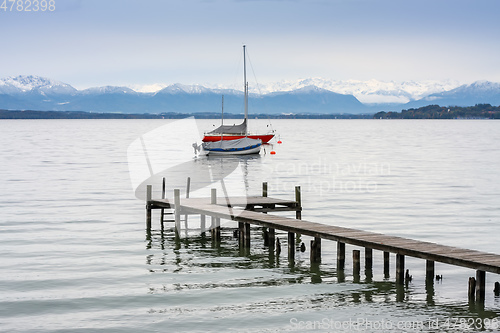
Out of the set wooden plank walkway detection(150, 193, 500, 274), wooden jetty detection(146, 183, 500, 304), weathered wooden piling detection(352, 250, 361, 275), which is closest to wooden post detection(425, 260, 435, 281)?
wooden jetty detection(146, 183, 500, 304)

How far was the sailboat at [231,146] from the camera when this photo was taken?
84938 mm

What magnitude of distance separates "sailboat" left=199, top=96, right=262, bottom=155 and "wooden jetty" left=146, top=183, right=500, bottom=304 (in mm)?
56287

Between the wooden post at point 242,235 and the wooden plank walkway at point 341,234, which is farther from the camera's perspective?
the wooden post at point 242,235

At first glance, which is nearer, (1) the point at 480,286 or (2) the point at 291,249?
(1) the point at 480,286

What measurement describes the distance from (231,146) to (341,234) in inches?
2606

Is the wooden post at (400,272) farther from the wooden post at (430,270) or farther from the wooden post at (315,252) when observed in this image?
the wooden post at (315,252)

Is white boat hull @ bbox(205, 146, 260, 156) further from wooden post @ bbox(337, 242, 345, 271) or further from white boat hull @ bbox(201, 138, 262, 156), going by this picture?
wooden post @ bbox(337, 242, 345, 271)

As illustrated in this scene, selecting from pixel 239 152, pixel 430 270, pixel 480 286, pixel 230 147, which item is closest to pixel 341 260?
pixel 430 270

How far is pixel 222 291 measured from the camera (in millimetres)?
19062

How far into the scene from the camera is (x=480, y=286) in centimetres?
1706

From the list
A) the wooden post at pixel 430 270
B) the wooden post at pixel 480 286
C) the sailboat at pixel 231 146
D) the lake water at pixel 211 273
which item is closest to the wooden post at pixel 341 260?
the lake water at pixel 211 273

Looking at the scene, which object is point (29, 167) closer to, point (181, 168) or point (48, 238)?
point (181, 168)

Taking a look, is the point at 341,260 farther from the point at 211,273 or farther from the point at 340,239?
the point at 211,273

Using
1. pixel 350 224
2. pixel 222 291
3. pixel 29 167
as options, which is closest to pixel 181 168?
pixel 29 167
